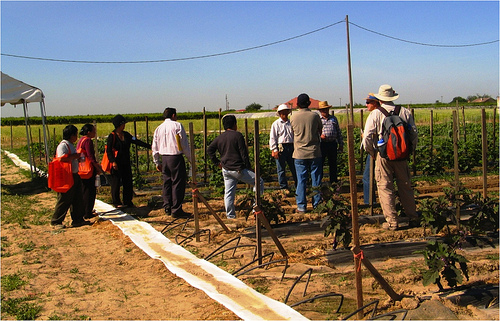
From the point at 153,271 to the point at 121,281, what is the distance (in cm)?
37

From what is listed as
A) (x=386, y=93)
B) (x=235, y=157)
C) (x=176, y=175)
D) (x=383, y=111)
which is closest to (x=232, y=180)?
(x=235, y=157)

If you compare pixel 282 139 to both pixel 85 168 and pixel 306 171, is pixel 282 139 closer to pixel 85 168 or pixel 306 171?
pixel 306 171

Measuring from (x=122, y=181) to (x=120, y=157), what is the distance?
456 millimetres

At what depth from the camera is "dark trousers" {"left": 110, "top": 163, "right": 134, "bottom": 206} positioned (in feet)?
27.5

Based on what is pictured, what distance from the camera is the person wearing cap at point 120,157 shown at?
816 centimetres

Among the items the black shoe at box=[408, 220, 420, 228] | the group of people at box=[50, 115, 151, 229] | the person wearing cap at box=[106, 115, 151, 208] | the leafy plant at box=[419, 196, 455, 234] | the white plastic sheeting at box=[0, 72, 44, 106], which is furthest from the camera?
the white plastic sheeting at box=[0, 72, 44, 106]

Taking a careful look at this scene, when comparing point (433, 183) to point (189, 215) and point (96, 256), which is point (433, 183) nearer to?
point (189, 215)

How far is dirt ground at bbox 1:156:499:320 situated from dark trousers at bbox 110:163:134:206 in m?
1.37

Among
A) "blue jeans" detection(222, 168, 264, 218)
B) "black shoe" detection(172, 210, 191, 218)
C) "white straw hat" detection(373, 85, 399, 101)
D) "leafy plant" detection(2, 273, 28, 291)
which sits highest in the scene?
"white straw hat" detection(373, 85, 399, 101)

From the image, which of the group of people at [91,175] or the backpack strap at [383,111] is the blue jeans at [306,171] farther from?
the group of people at [91,175]

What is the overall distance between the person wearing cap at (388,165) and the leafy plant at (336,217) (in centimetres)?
106

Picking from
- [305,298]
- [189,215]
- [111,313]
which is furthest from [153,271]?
[189,215]

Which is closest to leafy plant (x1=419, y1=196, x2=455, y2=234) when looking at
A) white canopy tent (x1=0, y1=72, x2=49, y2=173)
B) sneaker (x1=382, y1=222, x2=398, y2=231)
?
sneaker (x1=382, y1=222, x2=398, y2=231)

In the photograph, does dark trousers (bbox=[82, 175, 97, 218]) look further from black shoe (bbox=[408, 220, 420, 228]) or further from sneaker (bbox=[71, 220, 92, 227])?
black shoe (bbox=[408, 220, 420, 228])
